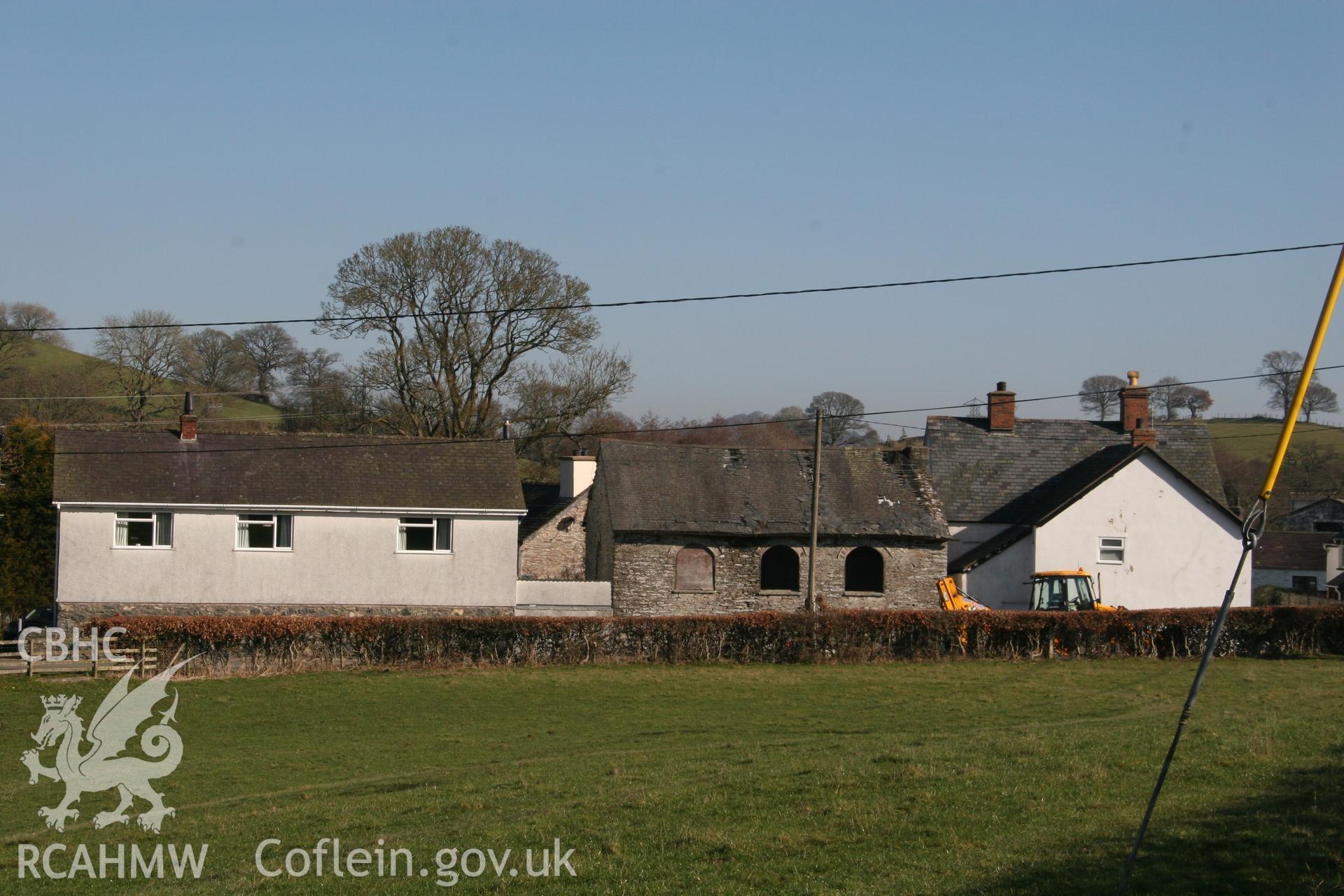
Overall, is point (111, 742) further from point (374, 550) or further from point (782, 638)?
point (374, 550)

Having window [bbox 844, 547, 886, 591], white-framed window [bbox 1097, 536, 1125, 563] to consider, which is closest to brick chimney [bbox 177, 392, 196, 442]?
window [bbox 844, 547, 886, 591]

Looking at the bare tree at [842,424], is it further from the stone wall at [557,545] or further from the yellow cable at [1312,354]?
the yellow cable at [1312,354]

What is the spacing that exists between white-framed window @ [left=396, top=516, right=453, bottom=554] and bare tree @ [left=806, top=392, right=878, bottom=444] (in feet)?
163

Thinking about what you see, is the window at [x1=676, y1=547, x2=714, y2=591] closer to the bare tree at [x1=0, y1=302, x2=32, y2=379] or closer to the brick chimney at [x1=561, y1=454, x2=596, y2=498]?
the brick chimney at [x1=561, y1=454, x2=596, y2=498]

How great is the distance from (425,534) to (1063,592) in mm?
20393

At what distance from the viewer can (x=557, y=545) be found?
48406mm

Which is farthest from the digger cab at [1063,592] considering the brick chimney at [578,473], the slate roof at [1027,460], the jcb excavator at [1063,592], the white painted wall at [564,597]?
the brick chimney at [578,473]

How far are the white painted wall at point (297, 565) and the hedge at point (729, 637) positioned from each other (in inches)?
343

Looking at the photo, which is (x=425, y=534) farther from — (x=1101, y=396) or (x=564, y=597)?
(x=1101, y=396)

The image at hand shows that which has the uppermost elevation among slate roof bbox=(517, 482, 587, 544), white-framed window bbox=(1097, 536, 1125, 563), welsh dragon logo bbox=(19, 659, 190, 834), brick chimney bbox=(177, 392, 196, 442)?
brick chimney bbox=(177, 392, 196, 442)

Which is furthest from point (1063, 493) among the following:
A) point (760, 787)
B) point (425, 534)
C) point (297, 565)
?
point (760, 787)

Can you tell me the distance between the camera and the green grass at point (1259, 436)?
98312 millimetres

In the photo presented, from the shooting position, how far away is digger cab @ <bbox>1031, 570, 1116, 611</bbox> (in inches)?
1463

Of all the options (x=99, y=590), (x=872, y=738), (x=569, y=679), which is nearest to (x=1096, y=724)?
(x=872, y=738)
